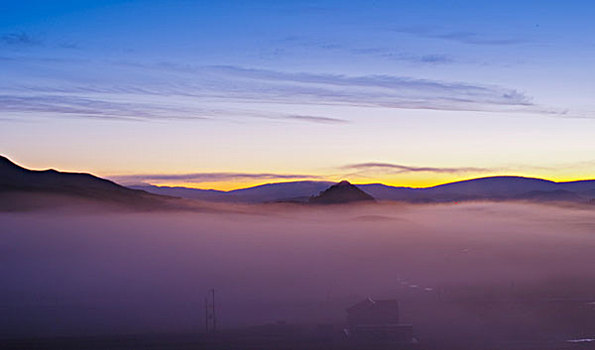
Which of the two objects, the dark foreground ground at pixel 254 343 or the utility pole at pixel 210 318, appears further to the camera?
the utility pole at pixel 210 318

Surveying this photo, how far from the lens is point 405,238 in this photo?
189 meters

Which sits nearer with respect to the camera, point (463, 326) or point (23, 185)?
point (463, 326)

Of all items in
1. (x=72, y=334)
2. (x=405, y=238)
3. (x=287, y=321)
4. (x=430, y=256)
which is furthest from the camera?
(x=405, y=238)

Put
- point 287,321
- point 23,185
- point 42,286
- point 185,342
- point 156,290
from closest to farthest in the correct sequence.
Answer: point 185,342
point 287,321
point 156,290
point 42,286
point 23,185

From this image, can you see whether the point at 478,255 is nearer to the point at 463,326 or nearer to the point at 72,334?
the point at 463,326

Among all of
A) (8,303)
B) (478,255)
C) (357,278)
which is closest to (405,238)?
(478,255)

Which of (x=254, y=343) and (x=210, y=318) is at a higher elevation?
(x=254, y=343)

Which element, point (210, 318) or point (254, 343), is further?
point (210, 318)

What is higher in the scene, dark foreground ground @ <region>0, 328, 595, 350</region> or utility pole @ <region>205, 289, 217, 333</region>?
dark foreground ground @ <region>0, 328, 595, 350</region>

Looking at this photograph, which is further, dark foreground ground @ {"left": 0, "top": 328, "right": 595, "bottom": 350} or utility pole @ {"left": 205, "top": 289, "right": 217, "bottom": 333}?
utility pole @ {"left": 205, "top": 289, "right": 217, "bottom": 333}

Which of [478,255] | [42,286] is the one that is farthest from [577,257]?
[42,286]

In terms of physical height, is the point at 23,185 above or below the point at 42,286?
above

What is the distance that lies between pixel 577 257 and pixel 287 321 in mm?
86382

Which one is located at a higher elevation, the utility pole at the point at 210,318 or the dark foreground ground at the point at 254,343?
the dark foreground ground at the point at 254,343
